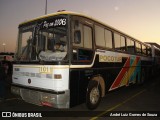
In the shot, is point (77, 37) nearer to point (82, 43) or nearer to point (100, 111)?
point (82, 43)

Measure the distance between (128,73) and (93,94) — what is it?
4.35 m

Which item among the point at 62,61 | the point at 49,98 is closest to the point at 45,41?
the point at 62,61

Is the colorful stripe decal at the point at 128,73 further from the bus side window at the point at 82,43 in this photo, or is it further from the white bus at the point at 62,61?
the bus side window at the point at 82,43

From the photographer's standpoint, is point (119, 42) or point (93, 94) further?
point (119, 42)

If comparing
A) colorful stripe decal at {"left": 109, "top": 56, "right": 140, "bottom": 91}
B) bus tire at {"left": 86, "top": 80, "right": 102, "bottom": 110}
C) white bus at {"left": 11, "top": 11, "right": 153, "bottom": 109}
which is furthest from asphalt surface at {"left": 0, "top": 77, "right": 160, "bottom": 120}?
colorful stripe decal at {"left": 109, "top": 56, "right": 140, "bottom": 91}

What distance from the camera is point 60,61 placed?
538cm

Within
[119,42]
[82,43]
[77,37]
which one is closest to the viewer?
[77,37]

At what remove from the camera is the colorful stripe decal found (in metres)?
9.12

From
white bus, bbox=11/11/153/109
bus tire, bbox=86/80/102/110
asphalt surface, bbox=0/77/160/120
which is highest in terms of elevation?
white bus, bbox=11/11/153/109

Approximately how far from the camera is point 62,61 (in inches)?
213

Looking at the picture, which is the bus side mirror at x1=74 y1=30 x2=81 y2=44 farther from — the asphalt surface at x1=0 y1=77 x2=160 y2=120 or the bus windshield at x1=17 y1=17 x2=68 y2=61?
the asphalt surface at x1=0 y1=77 x2=160 y2=120

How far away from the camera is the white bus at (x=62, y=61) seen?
5.48m

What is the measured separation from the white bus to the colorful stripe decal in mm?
1374

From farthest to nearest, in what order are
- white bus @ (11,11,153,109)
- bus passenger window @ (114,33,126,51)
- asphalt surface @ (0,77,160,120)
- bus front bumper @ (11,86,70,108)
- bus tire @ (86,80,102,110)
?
bus passenger window @ (114,33,126,51)
bus tire @ (86,80,102,110)
asphalt surface @ (0,77,160,120)
white bus @ (11,11,153,109)
bus front bumper @ (11,86,70,108)
